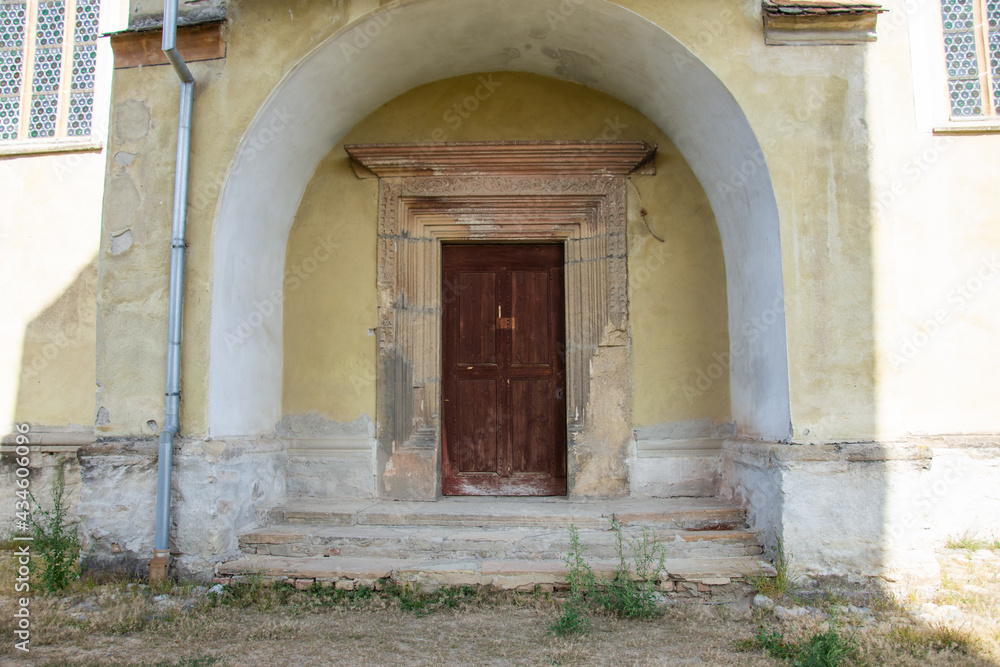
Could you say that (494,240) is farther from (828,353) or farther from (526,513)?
(828,353)

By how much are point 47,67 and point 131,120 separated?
2.45 metres

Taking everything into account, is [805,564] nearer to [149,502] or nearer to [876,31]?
[876,31]

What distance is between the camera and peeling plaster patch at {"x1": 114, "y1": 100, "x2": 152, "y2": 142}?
14.8 ft

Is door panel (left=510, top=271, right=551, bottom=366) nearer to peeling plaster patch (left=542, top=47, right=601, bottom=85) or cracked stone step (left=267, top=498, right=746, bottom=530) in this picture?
cracked stone step (left=267, top=498, right=746, bottom=530)

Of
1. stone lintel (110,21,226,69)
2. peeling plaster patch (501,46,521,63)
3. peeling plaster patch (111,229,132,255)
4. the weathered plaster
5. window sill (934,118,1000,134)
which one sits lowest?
the weathered plaster

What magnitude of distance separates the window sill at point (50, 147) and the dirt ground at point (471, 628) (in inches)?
141

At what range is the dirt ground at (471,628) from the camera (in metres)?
3.16

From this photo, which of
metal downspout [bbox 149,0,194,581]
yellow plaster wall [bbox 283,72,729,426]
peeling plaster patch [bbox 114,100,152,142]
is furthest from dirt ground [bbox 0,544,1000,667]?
peeling plaster patch [bbox 114,100,152,142]

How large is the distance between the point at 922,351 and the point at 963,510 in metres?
0.97

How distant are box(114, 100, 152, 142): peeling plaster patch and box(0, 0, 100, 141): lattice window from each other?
185 centimetres

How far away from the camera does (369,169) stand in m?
5.41

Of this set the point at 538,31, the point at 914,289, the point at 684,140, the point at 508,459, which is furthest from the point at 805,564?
the point at 538,31

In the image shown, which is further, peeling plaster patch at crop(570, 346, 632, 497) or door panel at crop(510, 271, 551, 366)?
door panel at crop(510, 271, 551, 366)

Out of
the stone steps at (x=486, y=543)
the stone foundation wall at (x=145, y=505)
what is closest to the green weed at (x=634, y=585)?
the stone steps at (x=486, y=543)
